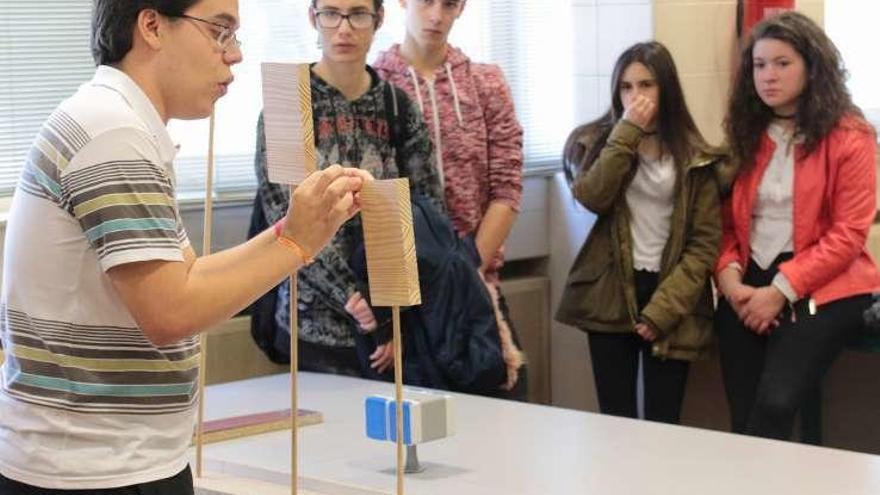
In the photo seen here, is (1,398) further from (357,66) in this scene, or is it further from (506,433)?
(357,66)

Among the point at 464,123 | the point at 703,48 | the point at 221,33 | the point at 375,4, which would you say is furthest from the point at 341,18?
the point at 221,33

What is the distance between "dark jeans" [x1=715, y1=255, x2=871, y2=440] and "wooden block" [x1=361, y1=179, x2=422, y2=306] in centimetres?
214

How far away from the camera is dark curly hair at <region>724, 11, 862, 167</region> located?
156 inches

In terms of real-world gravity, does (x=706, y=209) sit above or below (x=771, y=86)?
below

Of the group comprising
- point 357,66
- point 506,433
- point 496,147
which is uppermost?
point 357,66

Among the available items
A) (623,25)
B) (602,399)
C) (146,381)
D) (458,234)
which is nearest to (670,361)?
(602,399)

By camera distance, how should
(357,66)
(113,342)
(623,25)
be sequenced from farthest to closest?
(623,25), (357,66), (113,342)

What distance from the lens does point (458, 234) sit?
13.1ft

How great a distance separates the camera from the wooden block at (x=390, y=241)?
1.93 metres

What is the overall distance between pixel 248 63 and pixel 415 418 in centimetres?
200

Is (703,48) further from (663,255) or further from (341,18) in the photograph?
(341,18)

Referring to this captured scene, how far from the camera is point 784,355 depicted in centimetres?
393

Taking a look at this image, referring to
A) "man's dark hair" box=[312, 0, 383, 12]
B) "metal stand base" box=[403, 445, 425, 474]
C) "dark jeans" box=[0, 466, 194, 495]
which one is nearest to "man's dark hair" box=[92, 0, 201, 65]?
"dark jeans" box=[0, 466, 194, 495]

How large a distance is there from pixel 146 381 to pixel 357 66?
2007mm
